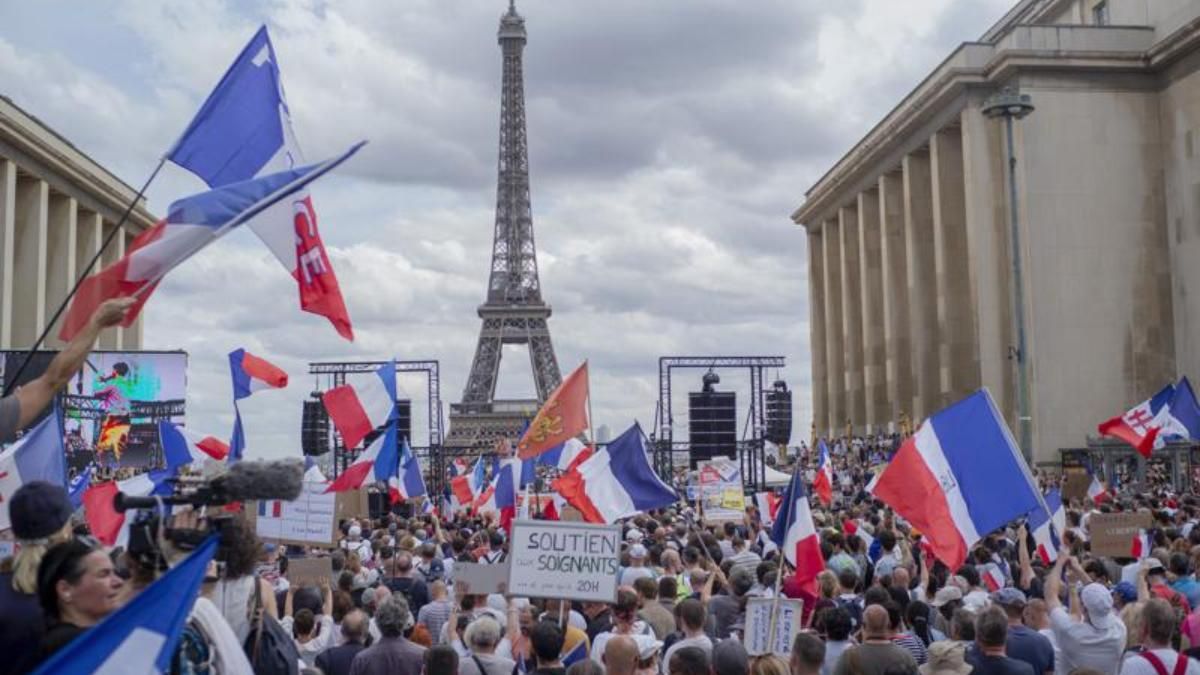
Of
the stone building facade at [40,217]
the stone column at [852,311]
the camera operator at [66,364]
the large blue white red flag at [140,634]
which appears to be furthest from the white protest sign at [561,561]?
the stone column at [852,311]

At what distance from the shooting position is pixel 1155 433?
25.1m

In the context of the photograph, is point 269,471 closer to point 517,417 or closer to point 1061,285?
point 1061,285

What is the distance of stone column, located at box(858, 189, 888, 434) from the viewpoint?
2534 inches

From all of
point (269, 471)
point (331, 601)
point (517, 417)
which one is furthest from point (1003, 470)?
point (517, 417)

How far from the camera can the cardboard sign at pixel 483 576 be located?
951 cm

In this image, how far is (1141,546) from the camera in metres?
14.5

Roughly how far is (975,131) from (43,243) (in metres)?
36.5

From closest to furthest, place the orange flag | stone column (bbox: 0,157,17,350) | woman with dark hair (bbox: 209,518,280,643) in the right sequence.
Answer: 1. woman with dark hair (bbox: 209,518,280,643)
2. the orange flag
3. stone column (bbox: 0,157,17,350)

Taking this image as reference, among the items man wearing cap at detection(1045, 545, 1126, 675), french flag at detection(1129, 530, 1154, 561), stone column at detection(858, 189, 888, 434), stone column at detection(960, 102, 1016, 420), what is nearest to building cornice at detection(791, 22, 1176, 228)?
stone column at detection(960, 102, 1016, 420)

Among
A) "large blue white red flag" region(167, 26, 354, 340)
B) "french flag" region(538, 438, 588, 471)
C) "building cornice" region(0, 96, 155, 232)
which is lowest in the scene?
"french flag" region(538, 438, 588, 471)

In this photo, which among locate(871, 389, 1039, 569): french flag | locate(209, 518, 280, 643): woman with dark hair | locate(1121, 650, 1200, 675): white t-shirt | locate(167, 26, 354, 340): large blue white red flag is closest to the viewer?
locate(209, 518, 280, 643): woman with dark hair

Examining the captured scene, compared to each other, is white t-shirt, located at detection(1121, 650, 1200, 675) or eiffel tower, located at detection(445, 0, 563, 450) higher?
eiffel tower, located at detection(445, 0, 563, 450)

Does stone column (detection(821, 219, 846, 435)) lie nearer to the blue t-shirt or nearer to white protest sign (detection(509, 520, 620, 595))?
the blue t-shirt

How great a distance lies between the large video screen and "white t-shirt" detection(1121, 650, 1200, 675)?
40.0 meters
